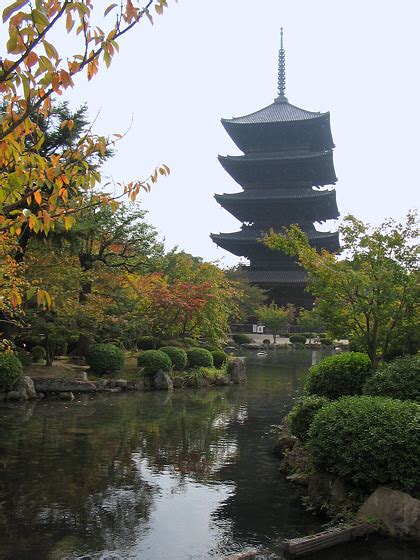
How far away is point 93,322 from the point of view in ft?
58.3

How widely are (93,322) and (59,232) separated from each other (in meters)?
3.20

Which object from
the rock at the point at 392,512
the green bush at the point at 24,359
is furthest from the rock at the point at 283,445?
the green bush at the point at 24,359

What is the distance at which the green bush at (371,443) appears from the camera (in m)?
6.54

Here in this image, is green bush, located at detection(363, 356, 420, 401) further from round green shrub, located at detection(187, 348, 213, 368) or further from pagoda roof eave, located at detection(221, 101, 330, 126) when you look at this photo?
pagoda roof eave, located at detection(221, 101, 330, 126)

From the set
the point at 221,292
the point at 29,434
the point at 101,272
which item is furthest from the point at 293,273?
the point at 29,434

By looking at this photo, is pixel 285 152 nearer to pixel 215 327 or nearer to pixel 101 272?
pixel 215 327

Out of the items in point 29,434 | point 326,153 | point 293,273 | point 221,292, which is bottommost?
point 29,434

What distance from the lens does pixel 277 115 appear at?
50.4 meters

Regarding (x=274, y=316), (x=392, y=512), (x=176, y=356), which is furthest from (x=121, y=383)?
(x=274, y=316)

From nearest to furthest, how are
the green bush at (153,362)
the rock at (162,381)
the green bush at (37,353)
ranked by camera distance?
the rock at (162,381) → the green bush at (153,362) → the green bush at (37,353)

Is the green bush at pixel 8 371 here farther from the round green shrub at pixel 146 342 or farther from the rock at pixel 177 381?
the round green shrub at pixel 146 342

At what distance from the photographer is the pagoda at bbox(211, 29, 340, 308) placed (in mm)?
47688

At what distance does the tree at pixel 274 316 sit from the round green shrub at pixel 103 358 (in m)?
26.6

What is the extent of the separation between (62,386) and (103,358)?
87.7 inches
